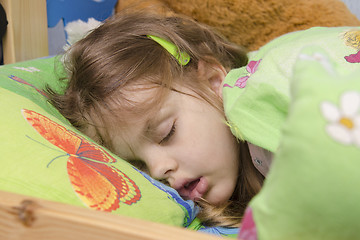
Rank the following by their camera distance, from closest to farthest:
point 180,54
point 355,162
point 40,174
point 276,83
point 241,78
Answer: point 355,162, point 40,174, point 276,83, point 241,78, point 180,54

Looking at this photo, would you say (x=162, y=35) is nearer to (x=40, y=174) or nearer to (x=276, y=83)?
(x=276, y=83)

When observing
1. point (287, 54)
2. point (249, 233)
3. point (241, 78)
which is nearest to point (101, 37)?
point (241, 78)

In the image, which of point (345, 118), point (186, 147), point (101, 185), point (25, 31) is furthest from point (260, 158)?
point (25, 31)

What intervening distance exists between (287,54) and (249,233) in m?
0.50

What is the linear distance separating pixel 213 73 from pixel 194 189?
330 millimetres

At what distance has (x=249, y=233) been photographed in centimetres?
39

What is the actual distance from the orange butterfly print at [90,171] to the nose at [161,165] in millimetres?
116

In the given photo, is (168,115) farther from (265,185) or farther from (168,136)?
(265,185)

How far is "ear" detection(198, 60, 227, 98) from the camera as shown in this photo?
1.05 meters

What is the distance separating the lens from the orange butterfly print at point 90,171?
0.59 meters

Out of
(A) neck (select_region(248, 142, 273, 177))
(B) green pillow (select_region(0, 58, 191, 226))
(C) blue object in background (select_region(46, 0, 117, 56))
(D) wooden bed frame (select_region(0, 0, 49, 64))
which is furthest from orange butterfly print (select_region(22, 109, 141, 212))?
(C) blue object in background (select_region(46, 0, 117, 56))

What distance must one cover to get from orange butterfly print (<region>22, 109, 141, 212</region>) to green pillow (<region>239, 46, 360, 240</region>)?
299 millimetres

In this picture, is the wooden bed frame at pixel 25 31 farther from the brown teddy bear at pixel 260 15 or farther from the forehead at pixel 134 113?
the forehead at pixel 134 113

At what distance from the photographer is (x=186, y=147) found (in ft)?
2.81
